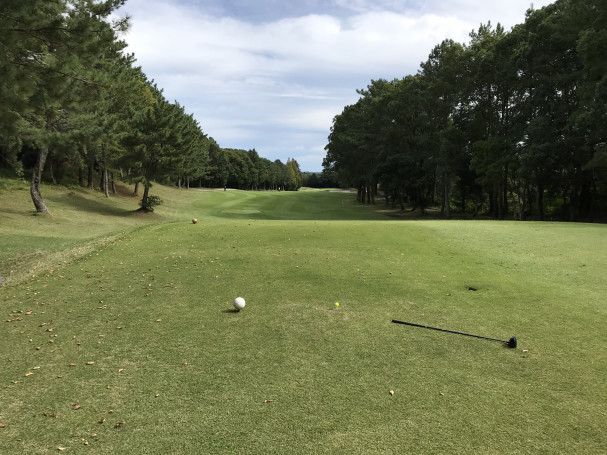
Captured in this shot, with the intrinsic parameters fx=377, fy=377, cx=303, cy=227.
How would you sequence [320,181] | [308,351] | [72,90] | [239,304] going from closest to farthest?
[308,351], [239,304], [72,90], [320,181]

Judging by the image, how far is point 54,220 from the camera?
24859 mm

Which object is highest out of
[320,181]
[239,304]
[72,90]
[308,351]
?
[320,181]

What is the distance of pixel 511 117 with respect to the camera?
3503 cm

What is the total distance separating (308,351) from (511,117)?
37231 millimetres

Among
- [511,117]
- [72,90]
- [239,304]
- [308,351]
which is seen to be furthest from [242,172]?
[308,351]

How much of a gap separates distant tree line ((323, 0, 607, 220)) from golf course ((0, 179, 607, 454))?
19.1 metres

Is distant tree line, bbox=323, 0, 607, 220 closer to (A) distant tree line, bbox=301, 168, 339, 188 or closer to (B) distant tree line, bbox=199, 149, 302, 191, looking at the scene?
(B) distant tree line, bbox=199, 149, 302, 191

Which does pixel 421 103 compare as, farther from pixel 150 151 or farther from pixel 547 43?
pixel 150 151

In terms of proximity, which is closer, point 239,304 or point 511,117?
point 239,304

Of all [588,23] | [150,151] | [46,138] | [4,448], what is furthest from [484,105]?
[4,448]

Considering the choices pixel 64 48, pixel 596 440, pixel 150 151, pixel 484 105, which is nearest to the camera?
pixel 596 440

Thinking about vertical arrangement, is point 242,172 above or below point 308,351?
above

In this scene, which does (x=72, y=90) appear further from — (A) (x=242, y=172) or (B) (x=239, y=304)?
(A) (x=242, y=172)

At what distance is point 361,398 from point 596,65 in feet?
89.7
